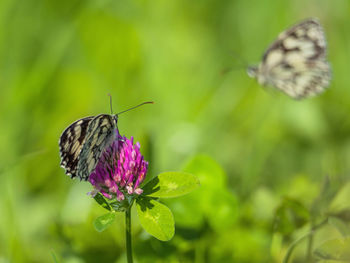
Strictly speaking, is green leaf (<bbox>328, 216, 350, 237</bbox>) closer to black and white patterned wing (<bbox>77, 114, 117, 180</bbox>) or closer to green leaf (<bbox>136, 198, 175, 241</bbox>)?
green leaf (<bbox>136, 198, 175, 241</bbox>)

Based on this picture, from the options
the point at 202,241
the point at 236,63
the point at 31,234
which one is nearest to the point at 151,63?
the point at 236,63

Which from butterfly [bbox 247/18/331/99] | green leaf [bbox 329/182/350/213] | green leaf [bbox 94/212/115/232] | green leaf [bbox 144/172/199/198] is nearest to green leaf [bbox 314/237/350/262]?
green leaf [bbox 329/182/350/213]

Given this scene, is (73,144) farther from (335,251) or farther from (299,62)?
(299,62)

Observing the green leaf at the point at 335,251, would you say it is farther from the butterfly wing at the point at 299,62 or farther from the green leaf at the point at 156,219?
the butterfly wing at the point at 299,62

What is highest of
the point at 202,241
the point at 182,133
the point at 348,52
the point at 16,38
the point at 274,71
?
the point at 16,38

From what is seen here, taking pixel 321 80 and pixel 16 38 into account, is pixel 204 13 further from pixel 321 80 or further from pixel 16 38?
pixel 321 80

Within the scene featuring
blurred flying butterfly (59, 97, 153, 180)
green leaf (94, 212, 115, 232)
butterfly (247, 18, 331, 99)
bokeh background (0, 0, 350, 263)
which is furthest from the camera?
butterfly (247, 18, 331, 99)
